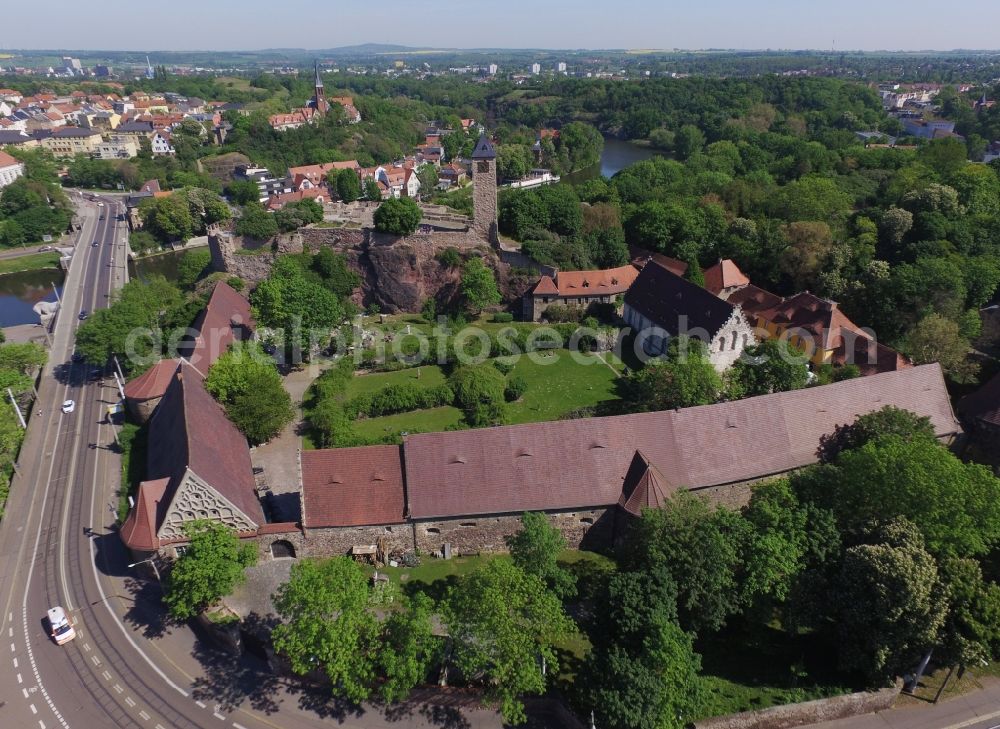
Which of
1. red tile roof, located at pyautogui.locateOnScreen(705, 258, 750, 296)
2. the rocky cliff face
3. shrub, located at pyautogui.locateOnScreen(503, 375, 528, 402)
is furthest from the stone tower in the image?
shrub, located at pyautogui.locateOnScreen(503, 375, 528, 402)

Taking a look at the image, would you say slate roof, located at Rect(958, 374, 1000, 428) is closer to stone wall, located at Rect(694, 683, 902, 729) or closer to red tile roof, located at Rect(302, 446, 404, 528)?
stone wall, located at Rect(694, 683, 902, 729)

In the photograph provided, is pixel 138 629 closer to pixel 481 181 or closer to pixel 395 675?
pixel 395 675

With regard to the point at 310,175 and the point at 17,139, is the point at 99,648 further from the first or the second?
the point at 17,139

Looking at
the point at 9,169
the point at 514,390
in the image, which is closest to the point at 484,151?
the point at 514,390

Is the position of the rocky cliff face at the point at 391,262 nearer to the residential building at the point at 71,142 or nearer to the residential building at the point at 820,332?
the residential building at the point at 820,332

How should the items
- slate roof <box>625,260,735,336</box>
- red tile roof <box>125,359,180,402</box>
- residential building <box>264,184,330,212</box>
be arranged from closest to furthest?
red tile roof <box>125,359,180,402</box> → slate roof <box>625,260,735,336</box> → residential building <box>264,184,330,212</box>

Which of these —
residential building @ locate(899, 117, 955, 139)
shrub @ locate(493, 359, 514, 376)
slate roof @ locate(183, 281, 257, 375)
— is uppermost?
residential building @ locate(899, 117, 955, 139)
